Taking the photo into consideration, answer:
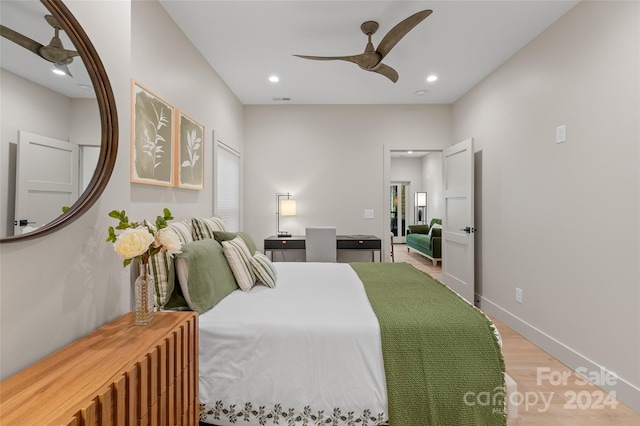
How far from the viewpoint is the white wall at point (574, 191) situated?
191cm

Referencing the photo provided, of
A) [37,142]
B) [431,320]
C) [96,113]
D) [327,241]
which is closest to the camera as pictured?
[37,142]

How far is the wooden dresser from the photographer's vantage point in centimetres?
73

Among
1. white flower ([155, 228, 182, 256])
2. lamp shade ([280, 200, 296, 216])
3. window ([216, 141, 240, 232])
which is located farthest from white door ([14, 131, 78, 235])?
lamp shade ([280, 200, 296, 216])

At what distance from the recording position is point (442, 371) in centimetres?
149

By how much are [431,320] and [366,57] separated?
2.02 m

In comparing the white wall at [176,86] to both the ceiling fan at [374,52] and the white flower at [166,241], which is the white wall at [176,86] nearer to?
the white flower at [166,241]

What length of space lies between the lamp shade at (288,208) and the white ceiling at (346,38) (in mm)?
1469

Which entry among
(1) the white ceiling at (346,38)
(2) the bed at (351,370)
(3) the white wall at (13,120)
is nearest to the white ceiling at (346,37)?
(1) the white ceiling at (346,38)

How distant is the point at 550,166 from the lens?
2.58 m

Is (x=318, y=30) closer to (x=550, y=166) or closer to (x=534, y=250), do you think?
(x=550, y=166)

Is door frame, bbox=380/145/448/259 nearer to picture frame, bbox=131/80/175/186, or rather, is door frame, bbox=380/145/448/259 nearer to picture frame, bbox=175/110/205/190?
picture frame, bbox=175/110/205/190

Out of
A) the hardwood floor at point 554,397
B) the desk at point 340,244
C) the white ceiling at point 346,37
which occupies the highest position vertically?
the white ceiling at point 346,37

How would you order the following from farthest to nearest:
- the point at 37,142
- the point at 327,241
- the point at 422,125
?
the point at 422,125 → the point at 327,241 → the point at 37,142

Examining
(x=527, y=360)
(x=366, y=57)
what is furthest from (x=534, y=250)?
(x=366, y=57)
